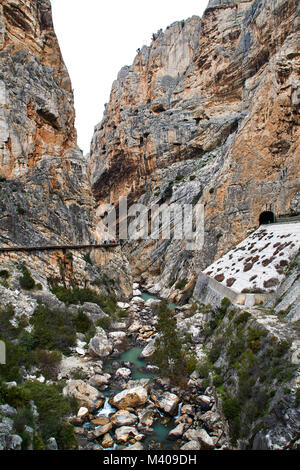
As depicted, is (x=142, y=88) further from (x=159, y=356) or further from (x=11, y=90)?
(x=159, y=356)

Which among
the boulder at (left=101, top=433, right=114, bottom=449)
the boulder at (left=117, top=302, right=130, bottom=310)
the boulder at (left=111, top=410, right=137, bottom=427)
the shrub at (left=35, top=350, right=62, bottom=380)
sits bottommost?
the boulder at (left=117, top=302, right=130, bottom=310)

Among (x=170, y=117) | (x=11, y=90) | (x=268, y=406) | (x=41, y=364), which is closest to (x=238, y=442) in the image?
(x=268, y=406)

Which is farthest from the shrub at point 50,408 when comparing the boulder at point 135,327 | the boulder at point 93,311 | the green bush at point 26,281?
the boulder at point 135,327

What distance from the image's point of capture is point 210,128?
2277 inches

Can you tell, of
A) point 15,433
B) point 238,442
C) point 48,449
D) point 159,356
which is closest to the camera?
point 15,433

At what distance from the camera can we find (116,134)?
7475cm

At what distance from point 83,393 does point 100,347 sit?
5.44 metres

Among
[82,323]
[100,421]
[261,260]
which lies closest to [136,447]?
[100,421]

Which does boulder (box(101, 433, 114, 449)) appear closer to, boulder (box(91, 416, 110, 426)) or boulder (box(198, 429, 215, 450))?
boulder (box(91, 416, 110, 426))

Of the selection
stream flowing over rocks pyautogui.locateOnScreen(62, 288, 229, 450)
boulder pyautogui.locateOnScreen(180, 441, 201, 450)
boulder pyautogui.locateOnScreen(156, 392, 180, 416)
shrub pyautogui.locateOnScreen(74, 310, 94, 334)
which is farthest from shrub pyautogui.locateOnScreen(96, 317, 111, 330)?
boulder pyautogui.locateOnScreen(180, 441, 201, 450)

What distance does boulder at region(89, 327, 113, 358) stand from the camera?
732 inches

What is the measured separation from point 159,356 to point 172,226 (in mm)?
32936

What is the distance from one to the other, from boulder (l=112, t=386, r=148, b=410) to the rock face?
2266 cm

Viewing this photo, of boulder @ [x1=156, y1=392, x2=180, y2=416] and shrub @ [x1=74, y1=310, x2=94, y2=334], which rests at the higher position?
shrub @ [x1=74, y1=310, x2=94, y2=334]
